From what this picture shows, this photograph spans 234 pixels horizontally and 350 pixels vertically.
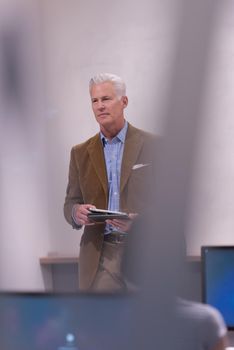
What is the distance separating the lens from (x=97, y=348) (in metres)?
0.41

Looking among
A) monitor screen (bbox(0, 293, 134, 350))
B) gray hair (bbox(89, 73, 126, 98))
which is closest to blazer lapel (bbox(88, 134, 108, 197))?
gray hair (bbox(89, 73, 126, 98))

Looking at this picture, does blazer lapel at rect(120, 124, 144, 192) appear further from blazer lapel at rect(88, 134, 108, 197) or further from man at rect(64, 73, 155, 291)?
blazer lapel at rect(88, 134, 108, 197)

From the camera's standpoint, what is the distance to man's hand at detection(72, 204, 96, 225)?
147 cm

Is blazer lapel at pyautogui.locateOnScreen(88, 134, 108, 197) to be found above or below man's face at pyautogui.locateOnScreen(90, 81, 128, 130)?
below

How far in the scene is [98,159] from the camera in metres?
1.16

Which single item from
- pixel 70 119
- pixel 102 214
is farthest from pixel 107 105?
pixel 70 119

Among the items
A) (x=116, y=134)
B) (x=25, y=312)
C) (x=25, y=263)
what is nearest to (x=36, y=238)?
(x=25, y=263)

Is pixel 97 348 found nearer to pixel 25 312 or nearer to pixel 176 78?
pixel 25 312

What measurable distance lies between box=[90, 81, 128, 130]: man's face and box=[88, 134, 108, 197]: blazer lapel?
76 mm

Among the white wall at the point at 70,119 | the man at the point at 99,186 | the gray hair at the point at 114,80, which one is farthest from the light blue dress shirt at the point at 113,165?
the white wall at the point at 70,119

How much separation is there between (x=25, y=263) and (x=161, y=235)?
117 millimetres

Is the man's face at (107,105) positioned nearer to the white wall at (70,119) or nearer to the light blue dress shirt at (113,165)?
the light blue dress shirt at (113,165)

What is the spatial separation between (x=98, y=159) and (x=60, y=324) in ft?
2.45

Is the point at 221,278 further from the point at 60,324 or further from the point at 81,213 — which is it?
the point at 60,324
